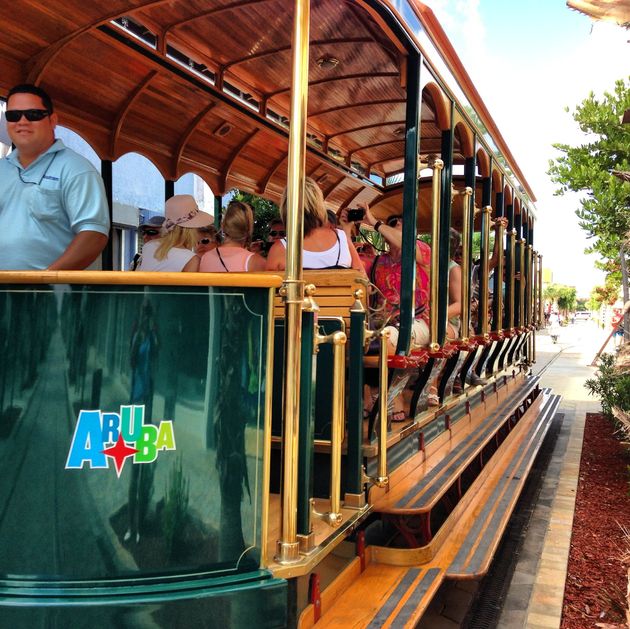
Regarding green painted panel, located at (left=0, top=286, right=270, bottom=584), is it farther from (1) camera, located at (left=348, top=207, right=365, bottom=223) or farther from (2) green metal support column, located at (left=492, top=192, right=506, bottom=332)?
(2) green metal support column, located at (left=492, top=192, right=506, bottom=332)

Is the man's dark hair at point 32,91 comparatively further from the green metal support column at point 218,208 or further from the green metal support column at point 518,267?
the green metal support column at point 518,267

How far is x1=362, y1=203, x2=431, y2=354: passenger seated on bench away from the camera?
151 inches

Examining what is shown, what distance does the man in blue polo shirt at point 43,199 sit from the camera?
2158 mm

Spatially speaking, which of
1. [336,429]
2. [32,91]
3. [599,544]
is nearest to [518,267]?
[599,544]

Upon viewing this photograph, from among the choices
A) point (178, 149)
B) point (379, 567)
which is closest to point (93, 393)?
point (379, 567)

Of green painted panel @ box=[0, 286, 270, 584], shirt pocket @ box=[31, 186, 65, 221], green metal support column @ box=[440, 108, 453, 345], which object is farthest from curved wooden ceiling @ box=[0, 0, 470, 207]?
green painted panel @ box=[0, 286, 270, 584]

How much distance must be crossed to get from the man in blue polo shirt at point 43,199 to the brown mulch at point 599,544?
2.72 metres

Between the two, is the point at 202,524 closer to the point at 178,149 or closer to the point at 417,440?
the point at 417,440

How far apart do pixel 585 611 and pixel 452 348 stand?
1.60 metres

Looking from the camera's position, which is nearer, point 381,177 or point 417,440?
point 417,440

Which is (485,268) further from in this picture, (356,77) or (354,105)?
(356,77)

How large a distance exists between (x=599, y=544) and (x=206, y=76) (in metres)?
4.13

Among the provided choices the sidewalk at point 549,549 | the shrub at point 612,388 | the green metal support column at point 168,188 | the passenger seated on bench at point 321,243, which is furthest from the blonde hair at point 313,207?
the shrub at point 612,388

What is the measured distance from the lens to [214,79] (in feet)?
13.5
